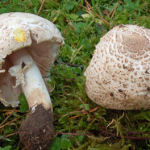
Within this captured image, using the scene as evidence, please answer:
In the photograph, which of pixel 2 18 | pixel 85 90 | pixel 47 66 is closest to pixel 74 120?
pixel 85 90

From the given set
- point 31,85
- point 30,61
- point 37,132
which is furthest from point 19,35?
point 37,132

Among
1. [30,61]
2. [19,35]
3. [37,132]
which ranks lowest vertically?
[37,132]

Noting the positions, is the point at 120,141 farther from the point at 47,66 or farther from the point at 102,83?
the point at 47,66

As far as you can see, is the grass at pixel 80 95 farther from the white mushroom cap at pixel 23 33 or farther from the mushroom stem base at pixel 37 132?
the white mushroom cap at pixel 23 33

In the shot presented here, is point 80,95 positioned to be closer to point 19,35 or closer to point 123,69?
point 123,69

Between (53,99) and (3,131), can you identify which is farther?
(53,99)

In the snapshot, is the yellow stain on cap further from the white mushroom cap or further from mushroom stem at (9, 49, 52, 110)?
mushroom stem at (9, 49, 52, 110)

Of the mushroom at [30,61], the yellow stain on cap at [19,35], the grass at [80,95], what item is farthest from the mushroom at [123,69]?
the yellow stain on cap at [19,35]
